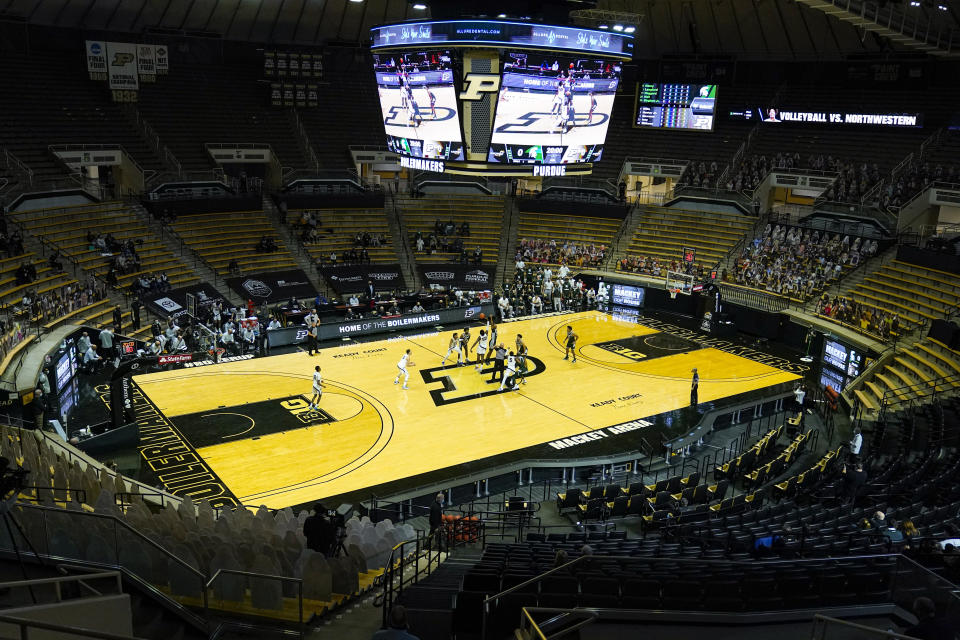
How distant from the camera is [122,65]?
3947cm

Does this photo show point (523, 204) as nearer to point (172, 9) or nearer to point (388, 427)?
point (172, 9)

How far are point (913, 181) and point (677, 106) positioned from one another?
49.8 feet

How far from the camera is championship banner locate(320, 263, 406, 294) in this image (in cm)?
3756

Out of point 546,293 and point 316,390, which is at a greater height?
point 546,293

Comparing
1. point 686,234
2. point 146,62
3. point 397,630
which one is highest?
point 146,62

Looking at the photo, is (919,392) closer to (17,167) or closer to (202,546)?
(202,546)

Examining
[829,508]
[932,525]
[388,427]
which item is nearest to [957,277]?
[829,508]

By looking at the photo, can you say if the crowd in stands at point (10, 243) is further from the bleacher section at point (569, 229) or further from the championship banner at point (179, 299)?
the bleacher section at point (569, 229)

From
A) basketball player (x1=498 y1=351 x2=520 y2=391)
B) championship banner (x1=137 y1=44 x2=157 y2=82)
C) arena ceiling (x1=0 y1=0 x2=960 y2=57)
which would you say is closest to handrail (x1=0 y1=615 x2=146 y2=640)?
basketball player (x1=498 y1=351 x2=520 y2=391)

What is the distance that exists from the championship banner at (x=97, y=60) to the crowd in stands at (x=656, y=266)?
28106 mm

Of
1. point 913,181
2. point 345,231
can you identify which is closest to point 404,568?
point 345,231

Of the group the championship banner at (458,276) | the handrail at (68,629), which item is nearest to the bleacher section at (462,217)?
the championship banner at (458,276)

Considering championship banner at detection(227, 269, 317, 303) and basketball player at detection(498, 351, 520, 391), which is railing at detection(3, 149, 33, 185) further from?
basketball player at detection(498, 351, 520, 391)

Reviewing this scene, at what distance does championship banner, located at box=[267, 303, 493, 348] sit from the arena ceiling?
46.3 feet
